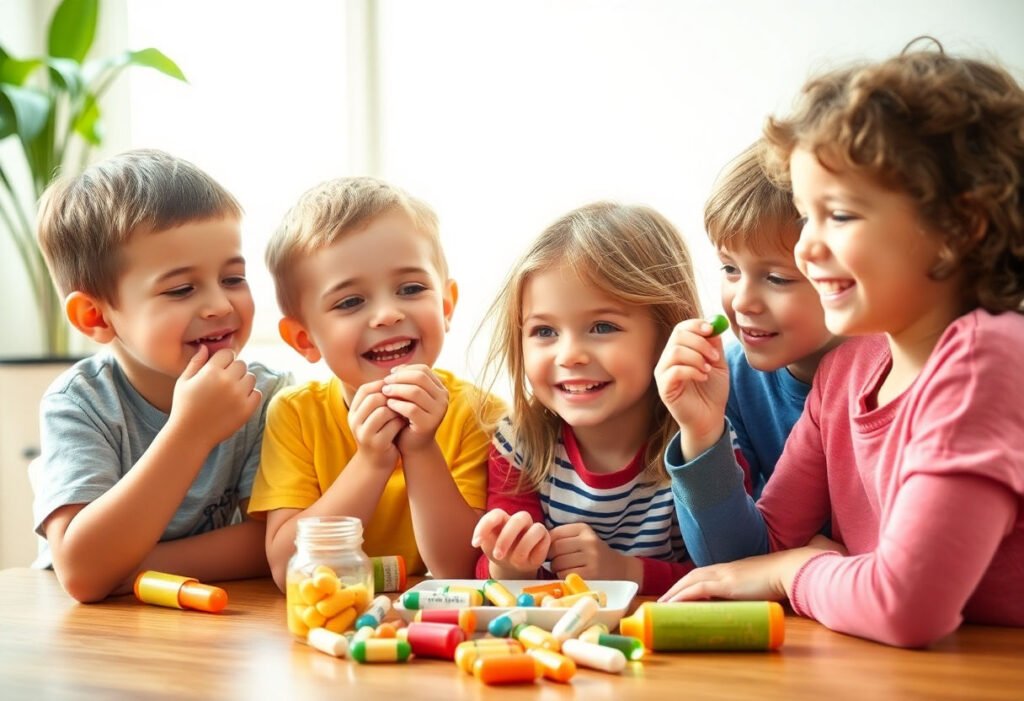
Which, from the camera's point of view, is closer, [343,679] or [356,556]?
[343,679]

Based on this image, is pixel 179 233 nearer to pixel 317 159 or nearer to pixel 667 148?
pixel 667 148

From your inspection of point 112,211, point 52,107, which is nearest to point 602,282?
point 112,211

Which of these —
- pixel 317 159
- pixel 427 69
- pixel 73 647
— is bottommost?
pixel 73 647

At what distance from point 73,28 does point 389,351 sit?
6.68 ft

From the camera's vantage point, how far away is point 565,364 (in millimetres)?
1369

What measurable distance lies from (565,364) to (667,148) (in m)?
1.80

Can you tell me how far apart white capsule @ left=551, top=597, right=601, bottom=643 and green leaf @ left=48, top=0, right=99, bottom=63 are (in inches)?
99.7

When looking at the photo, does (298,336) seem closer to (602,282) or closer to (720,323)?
(602,282)

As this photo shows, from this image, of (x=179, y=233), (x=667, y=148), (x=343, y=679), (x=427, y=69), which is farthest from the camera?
(x=427, y=69)

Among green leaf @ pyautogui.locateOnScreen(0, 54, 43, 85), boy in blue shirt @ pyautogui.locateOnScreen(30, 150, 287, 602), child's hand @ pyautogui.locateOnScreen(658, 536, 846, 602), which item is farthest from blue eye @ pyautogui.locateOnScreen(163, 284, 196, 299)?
green leaf @ pyautogui.locateOnScreen(0, 54, 43, 85)

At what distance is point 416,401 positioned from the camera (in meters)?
1.35

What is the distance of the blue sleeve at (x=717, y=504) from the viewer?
1.22 m

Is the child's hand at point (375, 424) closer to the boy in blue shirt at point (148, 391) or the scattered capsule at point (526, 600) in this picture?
the boy in blue shirt at point (148, 391)

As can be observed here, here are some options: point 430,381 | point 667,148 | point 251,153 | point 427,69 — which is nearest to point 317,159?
point 251,153
